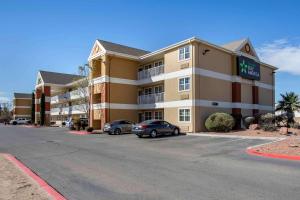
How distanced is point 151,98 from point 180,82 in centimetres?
563

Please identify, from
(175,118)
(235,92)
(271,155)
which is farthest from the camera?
(235,92)

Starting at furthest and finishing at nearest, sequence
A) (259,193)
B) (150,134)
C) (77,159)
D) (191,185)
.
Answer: (150,134)
(77,159)
(191,185)
(259,193)

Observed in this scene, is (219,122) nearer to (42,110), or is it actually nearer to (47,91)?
(42,110)

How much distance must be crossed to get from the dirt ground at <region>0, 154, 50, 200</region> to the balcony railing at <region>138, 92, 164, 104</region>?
24.2 meters

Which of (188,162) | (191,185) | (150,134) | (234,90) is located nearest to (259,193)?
(191,185)

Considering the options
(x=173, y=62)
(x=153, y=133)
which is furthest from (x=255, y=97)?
(x=153, y=133)

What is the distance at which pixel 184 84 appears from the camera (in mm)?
29984

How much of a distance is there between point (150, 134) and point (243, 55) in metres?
16.5

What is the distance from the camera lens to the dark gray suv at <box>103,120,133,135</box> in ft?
99.6

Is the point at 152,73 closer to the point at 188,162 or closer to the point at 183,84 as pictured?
the point at 183,84

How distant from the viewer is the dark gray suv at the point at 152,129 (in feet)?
82.6

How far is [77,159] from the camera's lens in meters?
13.4

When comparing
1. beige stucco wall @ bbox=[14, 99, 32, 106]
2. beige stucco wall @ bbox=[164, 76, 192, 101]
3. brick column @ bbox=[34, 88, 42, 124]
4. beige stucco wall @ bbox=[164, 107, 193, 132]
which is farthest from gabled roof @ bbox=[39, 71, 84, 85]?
beige stucco wall @ bbox=[14, 99, 32, 106]

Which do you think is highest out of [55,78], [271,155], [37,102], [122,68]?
[55,78]
